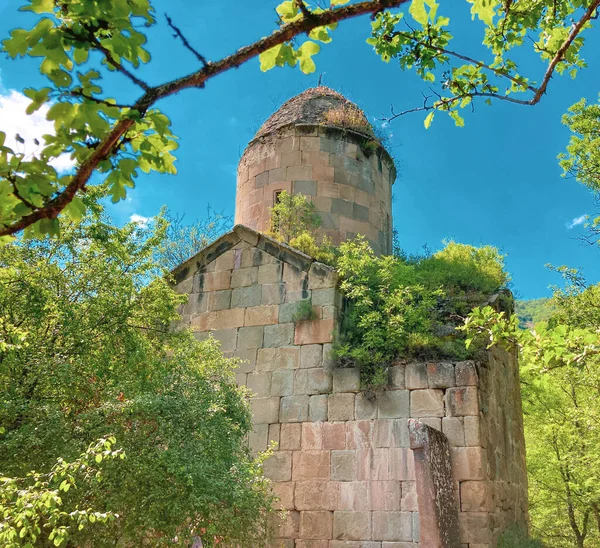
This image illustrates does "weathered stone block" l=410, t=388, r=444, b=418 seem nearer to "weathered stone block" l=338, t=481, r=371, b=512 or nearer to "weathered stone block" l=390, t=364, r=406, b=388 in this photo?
"weathered stone block" l=390, t=364, r=406, b=388

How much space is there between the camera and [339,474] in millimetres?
8156

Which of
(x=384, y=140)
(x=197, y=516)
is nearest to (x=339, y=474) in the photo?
(x=197, y=516)

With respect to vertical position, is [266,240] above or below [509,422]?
above

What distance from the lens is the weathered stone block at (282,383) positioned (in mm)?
9041

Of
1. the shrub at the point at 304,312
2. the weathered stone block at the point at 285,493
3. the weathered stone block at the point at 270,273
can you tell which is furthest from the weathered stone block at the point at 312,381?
the weathered stone block at the point at 270,273

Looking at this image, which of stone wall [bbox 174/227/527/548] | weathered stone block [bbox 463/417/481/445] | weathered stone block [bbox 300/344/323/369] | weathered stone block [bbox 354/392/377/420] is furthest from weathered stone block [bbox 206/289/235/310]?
weathered stone block [bbox 463/417/481/445]

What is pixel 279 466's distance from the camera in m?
8.61

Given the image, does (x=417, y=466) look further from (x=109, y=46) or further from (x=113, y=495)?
(x=109, y=46)

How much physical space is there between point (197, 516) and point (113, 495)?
98 centimetres

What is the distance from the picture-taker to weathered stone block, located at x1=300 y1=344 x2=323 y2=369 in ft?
29.6

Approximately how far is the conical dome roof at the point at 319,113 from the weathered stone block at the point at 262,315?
477cm

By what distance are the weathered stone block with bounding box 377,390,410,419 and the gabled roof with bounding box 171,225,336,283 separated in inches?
86.6

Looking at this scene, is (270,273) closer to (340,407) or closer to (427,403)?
(340,407)

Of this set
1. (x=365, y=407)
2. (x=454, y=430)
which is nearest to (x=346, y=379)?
(x=365, y=407)
